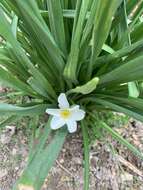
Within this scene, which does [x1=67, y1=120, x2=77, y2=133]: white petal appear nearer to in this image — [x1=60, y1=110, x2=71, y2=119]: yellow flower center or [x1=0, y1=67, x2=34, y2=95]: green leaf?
[x1=60, y1=110, x2=71, y2=119]: yellow flower center

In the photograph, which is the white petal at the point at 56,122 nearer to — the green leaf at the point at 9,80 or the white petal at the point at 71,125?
the white petal at the point at 71,125

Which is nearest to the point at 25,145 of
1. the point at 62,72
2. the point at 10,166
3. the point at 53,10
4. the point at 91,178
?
the point at 10,166

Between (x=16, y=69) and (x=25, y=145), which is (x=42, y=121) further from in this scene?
(x=16, y=69)

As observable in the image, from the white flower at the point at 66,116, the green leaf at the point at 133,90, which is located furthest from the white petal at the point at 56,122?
the green leaf at the point at 133,90

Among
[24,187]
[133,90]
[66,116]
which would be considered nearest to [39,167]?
[24,187]

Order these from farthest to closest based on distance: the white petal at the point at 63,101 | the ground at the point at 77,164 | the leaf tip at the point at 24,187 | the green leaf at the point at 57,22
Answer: the ground at the point at 77,164 → the white petal at the point at 63,101 → the green leaf at the point at 57,22 → the leaf tip at the point at 24,187

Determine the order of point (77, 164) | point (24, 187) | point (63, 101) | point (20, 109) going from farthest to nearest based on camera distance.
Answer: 1. point (77, 164)
2. point (63, 101)
3. point (20, 109)
4. point (24, 187)

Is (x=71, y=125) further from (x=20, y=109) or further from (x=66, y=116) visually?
(x=20, y=109)
